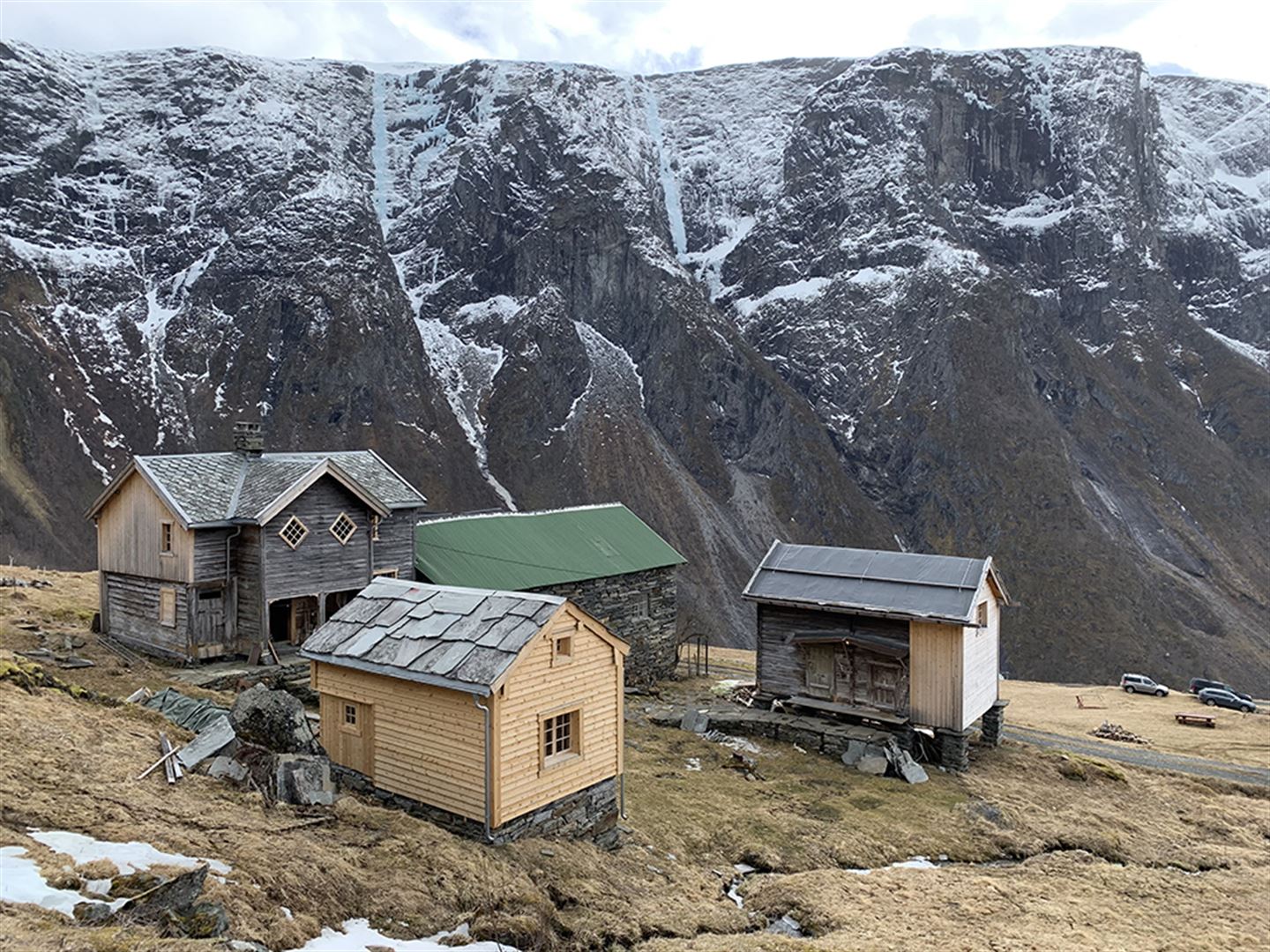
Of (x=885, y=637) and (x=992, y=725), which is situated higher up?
(x=885, y=637)

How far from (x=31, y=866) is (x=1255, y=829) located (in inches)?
1200

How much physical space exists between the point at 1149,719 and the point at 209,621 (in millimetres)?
43818

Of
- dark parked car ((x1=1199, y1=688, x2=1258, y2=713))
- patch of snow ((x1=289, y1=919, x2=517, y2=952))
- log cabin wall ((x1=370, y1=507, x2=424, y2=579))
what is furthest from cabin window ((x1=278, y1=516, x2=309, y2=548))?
dark parked car ((x1=1199, y1=688, x2=1258, y2=713))

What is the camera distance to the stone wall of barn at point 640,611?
3778cm

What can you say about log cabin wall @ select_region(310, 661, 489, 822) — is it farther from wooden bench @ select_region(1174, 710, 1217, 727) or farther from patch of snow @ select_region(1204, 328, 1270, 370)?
patch of snow @ select_region(1204, 328, 1270, 370)

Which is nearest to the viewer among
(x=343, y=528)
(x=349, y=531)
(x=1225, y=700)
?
(x=343, y=528)

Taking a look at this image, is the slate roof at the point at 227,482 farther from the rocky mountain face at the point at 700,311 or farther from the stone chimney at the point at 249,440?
the rocky mountain face at the point at 700,311

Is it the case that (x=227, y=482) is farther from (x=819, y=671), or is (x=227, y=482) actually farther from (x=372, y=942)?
(x=372, y=942)

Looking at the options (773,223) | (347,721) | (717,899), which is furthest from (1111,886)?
(773,223)

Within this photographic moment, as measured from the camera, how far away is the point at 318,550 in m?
31.5

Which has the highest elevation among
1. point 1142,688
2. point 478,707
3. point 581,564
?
point 581,564

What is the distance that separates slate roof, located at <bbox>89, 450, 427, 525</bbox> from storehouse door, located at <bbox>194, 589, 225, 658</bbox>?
2734 millimetres

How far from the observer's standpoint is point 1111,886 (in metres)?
19.5

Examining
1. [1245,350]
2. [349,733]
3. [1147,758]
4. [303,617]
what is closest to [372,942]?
[349,733]
